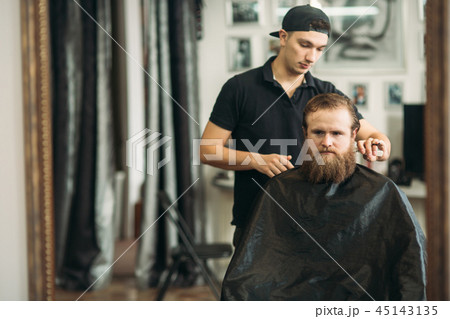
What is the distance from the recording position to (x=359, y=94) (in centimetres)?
162

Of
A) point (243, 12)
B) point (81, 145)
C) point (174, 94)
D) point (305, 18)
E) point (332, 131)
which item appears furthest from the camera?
point (81, 145)

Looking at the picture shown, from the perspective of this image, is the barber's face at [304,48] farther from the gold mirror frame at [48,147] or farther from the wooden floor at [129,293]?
the wooden floor at [129,293]

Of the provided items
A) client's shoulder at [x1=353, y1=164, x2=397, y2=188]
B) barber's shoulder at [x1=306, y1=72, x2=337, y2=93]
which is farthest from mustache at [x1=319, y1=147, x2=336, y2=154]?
barber's shoulder at [x1=306, y1=72, x2=337, y2=93]

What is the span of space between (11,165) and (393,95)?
149 centimetres

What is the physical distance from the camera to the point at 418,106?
64.3 inches

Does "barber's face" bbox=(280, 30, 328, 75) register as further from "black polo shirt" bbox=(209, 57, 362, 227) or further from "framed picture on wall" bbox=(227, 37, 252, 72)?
"framed picture on wall" bbox=(227, 37, 252, 72)

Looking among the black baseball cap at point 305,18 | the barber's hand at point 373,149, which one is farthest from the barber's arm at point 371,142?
the black baseball cap at point 305,18

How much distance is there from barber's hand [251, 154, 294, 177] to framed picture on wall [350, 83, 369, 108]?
0.31 m

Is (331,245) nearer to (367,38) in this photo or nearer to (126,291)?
(367,38)

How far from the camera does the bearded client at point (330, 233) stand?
1.48 metres

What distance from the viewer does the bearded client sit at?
1477 mm

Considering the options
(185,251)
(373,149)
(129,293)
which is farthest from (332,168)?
(129,293)

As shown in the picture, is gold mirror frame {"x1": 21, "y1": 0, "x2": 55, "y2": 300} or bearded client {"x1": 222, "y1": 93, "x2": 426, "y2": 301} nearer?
bearded client {"x1": 222, "y1": 93, "x2": 426, "y2": 301}

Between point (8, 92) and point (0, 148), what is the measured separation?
8.8 inches
